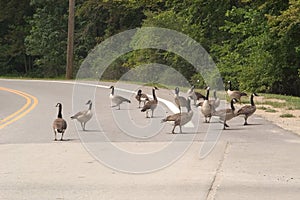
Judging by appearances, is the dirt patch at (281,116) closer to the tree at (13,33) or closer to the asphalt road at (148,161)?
the asphalt road at (148,161)

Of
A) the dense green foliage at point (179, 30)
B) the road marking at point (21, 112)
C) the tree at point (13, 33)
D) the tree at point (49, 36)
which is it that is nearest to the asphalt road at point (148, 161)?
the road marking at point (21, 112)

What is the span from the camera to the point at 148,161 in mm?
10266

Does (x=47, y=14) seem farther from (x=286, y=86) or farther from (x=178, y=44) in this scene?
(x=286, y=86)

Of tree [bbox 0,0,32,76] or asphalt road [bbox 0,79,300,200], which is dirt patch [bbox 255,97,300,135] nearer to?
asphalt road [bbox 0,79,300,200]

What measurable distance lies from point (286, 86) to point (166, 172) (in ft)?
87.6

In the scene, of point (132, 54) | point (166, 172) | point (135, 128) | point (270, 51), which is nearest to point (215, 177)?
point (166, 172)

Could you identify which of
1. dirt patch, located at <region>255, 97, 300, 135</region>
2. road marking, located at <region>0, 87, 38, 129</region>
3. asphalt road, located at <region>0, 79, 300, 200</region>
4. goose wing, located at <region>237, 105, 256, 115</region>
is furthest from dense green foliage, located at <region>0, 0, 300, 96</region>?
asphalt road, located at <region>0, 79, 300, 200</region>

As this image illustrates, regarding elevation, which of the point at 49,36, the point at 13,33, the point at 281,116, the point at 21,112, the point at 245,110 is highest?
the point at 13,33

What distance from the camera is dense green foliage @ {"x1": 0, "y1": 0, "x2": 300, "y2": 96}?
32.1 metres

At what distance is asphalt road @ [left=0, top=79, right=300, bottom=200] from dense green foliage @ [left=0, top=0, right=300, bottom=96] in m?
12.1

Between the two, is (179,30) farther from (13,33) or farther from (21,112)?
(13,33)

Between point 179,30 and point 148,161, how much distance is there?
32.3 meters

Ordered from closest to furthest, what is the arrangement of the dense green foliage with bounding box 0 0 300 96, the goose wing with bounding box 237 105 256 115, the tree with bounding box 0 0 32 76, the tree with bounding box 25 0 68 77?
the goose wing with bounding box 237 105 256 115
the dense green foliage with bounding box 0 0 300 96
the tree with bounding box 25 0 68 77
the tree with bounding box 0 0 32 76

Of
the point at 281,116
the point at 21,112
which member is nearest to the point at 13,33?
the point at 21,112
